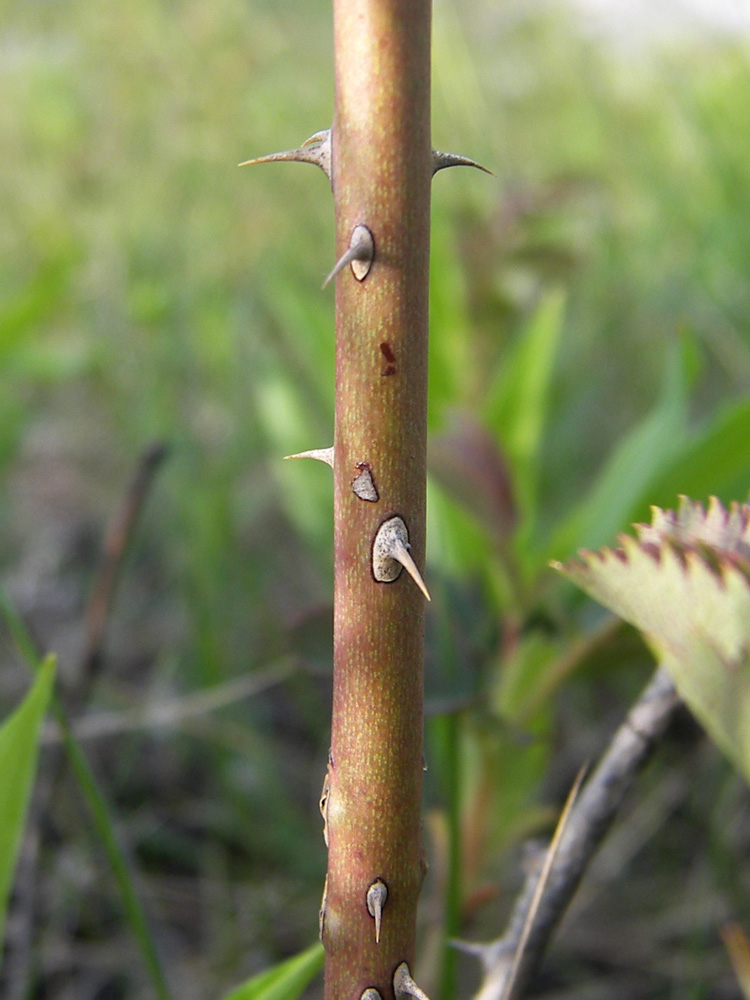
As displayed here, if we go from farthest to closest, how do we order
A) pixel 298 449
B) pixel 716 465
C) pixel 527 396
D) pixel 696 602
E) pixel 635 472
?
1. pixel 298 449
2. pixel 527 396
3. pixel 635 472
4. pixel 716 465
5. pixel 696 602

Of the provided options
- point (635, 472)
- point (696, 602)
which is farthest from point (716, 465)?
point (696, 602)

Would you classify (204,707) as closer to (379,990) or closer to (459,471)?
(459,471)

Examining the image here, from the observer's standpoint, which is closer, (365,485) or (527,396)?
→ (365,485)

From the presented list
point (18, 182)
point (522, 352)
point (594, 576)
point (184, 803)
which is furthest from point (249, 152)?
point (594, 576)

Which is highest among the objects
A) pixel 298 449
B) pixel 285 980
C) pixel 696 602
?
pixel 298 449

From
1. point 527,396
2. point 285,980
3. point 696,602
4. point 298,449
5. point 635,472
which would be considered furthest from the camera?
point 298,449

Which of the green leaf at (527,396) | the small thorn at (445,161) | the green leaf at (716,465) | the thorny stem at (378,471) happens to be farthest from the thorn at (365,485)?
the green leaf at (527,396)

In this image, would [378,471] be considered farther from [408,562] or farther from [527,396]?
[527,396]

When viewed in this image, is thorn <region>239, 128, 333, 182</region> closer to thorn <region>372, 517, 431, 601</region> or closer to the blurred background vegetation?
thorn <region>372, 517, 431, 601</region>
